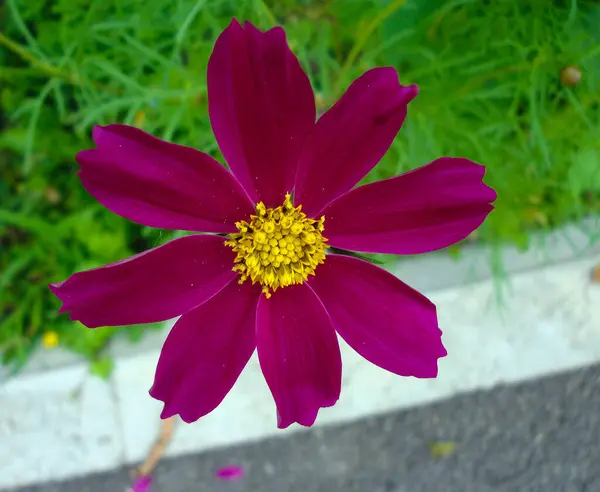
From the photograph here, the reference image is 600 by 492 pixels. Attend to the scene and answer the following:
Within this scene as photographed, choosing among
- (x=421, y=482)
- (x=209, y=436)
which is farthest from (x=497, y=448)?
(x=209, y=436)

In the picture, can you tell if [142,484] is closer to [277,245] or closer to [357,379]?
[357,379]

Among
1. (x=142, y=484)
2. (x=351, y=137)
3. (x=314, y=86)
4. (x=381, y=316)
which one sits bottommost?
(x=142, y=484)

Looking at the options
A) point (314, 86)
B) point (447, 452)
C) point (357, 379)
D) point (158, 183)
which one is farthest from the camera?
point (447, 452)

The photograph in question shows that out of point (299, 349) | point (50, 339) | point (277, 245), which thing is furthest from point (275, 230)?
point (50, 339)

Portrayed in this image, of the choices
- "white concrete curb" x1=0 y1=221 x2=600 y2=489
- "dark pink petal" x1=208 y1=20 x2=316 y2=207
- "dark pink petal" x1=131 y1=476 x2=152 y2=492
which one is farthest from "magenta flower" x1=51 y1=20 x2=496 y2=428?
"dark pink petal" x1=131 y1=476 x2=152 y2=492

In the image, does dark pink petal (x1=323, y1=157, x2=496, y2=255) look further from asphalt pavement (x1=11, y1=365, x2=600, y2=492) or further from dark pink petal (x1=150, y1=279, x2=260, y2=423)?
asphalt pavement (x1=11, y1=365, x2=600, y2=492)

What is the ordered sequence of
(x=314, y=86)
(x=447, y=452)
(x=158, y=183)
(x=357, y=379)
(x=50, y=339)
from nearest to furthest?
(x=158, y=183) < (x=314, y=86) < (x=50, y=339) < (x=357, y=379) < (x=447, y=452)
